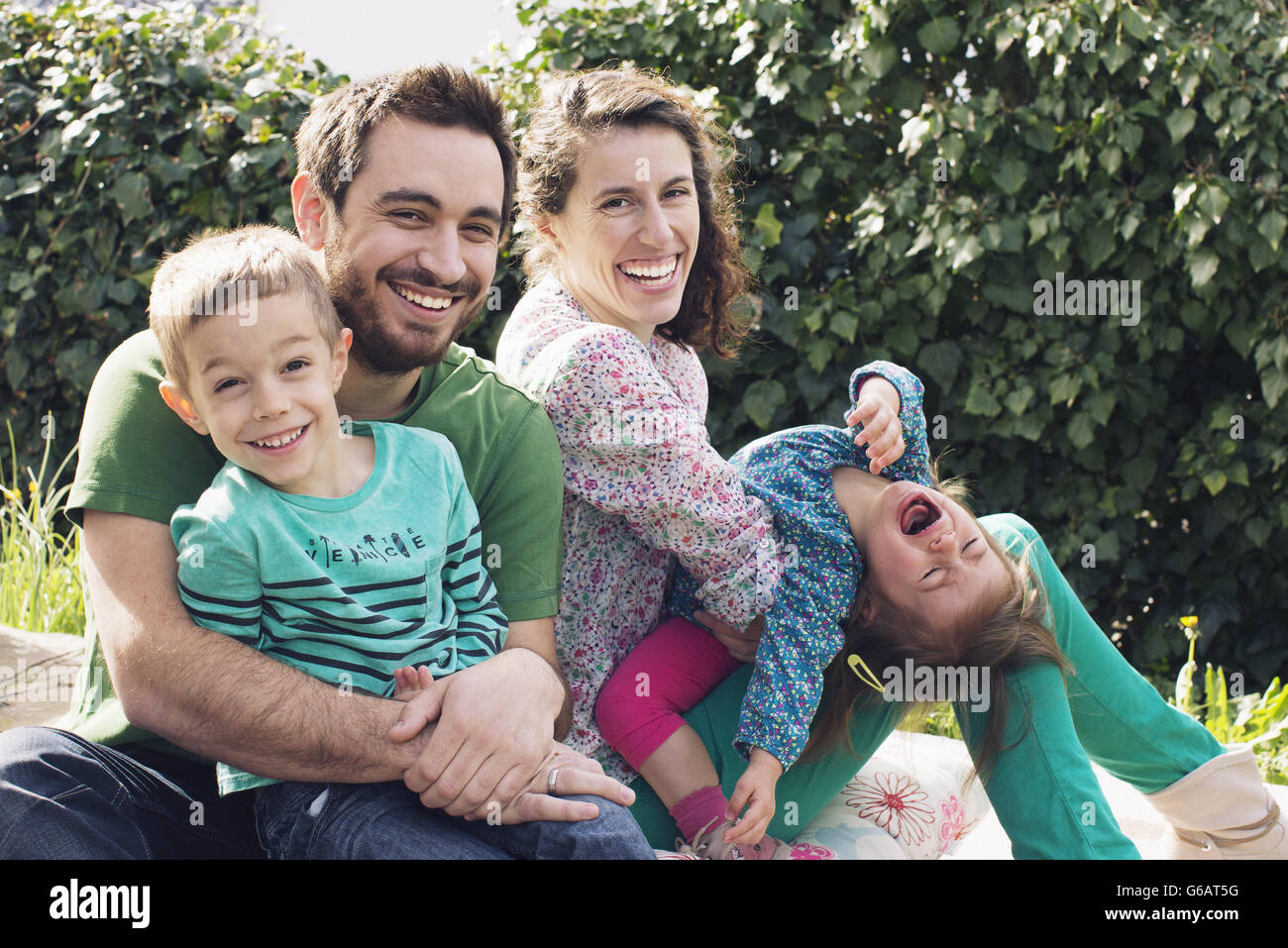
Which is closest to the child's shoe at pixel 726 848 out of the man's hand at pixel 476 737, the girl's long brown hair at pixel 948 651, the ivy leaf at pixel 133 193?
the girl's long brown hair at pixel 948 651

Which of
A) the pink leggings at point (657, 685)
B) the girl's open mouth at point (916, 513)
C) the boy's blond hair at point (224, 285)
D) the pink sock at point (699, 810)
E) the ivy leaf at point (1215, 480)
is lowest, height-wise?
the pink sock at point (699, 810)

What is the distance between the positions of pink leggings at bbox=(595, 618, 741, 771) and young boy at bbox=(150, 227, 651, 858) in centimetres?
36

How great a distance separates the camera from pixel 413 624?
71.9 inches

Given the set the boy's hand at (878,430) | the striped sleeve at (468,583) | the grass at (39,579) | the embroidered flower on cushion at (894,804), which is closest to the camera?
the striped sleeve at (468,583)

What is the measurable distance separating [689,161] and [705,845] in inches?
52.4

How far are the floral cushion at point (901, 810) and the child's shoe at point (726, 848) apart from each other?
41 mm

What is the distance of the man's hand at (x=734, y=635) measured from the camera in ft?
7.47

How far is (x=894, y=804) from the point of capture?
2480mm

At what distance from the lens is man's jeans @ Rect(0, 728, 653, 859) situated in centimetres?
174

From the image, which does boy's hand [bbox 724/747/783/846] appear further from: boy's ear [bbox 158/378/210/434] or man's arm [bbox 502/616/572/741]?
boy's ear [bbox 158/378/210/434]

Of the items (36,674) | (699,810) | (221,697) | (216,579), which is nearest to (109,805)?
(221,697)

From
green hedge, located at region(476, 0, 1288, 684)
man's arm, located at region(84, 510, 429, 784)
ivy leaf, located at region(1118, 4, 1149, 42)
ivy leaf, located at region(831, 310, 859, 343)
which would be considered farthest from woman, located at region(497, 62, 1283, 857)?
ivy leaf, located at region(1118, 4, 1149, 42)

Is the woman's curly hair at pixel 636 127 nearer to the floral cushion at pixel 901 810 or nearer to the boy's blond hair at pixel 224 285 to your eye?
the boy's blond hair at pixel 224 285

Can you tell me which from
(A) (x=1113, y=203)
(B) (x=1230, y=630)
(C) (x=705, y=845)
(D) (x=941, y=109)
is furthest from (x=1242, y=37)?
(C) (x=705, y=845)
